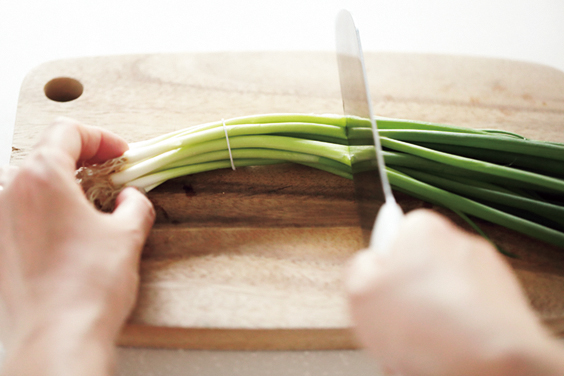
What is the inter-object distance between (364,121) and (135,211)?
1.79 ft

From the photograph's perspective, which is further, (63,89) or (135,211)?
(63,89)

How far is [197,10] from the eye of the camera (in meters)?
1.67

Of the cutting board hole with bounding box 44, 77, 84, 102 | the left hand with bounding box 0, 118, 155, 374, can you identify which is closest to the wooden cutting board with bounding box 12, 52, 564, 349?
the cutting board hole with bounding box 44, 77, 84, 102

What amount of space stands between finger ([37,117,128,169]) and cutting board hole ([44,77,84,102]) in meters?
0.35

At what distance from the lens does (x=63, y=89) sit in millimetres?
1232

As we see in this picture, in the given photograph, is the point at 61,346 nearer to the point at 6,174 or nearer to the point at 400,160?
the point at 6,174

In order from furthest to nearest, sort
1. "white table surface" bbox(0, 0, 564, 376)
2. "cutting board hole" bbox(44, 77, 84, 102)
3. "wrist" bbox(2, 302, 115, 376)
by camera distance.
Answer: "white table surface" bbox(0, 0, 564, 376), "cutting board hole" bbox(44, 77, 84, 102), "wrist" bbox(2, 302, 115, 376)

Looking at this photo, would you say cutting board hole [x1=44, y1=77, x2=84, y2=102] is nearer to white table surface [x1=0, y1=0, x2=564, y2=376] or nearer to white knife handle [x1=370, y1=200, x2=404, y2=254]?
white table surface [x1=0, y1=0, x2=564, y2=376]

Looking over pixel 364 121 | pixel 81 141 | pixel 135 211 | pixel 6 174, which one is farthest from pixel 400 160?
pixel 6 174

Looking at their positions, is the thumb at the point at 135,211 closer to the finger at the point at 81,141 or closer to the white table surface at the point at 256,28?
the finger at the point at 81,141

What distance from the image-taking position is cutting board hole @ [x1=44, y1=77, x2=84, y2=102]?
121 centimetres

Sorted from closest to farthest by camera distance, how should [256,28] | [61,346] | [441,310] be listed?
1. [441,310]
2. [61,346]
3. [256,28]

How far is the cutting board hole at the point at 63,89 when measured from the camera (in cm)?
121

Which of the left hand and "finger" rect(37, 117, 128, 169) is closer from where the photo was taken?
the left hand
